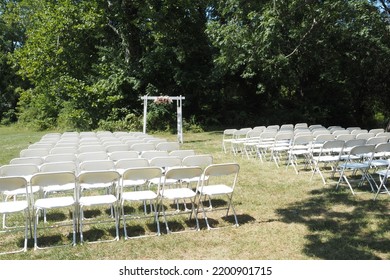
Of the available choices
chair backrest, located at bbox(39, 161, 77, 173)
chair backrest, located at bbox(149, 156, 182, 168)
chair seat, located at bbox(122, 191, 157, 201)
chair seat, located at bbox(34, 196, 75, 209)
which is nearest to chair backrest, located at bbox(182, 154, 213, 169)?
chair backrest, located at bbox(149, 156, 182, 168)

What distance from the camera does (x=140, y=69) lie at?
19.7 m

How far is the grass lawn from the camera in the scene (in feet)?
13.3

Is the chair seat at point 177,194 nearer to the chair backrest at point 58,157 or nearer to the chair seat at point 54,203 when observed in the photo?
the chair seat at point 54,203

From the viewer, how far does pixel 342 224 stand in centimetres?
493

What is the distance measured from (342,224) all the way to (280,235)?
0.95 metres

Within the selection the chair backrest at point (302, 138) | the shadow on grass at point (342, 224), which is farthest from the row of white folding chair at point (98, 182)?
the chair backrest at point (302, 138)

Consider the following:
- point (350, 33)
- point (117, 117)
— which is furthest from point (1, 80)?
point (350, 33)

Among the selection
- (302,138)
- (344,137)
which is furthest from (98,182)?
(344,137)

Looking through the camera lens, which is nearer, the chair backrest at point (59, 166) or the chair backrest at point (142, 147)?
the chair backrest at point (59, 166)

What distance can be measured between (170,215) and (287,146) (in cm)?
537

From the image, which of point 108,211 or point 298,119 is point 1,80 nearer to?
point 298,119

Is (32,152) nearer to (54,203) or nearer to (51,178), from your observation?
(54,203)

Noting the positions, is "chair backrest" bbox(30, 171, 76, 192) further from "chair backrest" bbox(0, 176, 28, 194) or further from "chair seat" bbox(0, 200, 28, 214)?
"chair seat" bbox(0, 200, 28, 214)

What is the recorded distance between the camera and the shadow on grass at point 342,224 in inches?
159
